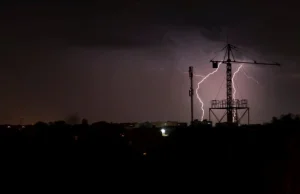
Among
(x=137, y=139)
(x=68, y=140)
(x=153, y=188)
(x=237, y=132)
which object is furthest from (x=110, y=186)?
(x=137, y=139)

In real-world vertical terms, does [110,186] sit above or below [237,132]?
below

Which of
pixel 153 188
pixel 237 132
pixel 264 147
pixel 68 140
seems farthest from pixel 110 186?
pixel 68 140

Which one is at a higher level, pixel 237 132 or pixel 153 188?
pixel 237 132

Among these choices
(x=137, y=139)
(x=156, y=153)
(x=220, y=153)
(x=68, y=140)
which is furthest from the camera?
(x=137, y=139)

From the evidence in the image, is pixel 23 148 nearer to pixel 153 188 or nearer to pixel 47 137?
pixel 47 137

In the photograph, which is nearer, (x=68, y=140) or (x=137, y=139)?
(x=68, y=140)

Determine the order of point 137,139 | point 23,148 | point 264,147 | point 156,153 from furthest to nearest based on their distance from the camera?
point 137,139 < point 23,148 < point 156,153 < point 264,147

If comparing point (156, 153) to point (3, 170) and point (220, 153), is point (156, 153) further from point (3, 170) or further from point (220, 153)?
point (3, 170)

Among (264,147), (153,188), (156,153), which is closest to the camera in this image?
(153,188)

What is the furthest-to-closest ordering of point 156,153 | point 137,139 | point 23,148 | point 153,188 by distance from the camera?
1. point 137,139
2. point 23,148
3. point 156,153
4. point 153,188
